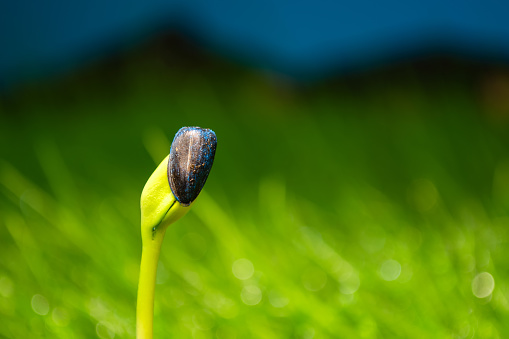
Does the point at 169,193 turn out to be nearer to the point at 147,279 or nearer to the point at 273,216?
the point at 147,279

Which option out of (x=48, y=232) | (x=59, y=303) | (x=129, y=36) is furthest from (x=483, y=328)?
(x=129, y=36)

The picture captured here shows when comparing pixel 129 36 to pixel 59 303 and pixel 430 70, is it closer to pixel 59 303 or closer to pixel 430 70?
pixel 430 70

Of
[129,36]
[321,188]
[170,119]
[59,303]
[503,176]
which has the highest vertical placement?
[129,36]

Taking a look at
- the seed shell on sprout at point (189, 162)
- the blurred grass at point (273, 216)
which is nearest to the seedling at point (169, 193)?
the seed shell on sprout at point (189, 162)

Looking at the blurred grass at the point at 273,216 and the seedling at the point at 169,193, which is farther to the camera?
the blurred grass at the point at 273,216

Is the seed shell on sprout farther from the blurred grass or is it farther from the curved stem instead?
the blurred grass

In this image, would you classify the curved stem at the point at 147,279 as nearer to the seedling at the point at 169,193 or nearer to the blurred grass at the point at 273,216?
the seedling at the point at 169,193

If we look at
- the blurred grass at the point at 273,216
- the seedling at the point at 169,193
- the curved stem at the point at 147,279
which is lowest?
the curved stem at the point at 147,279
